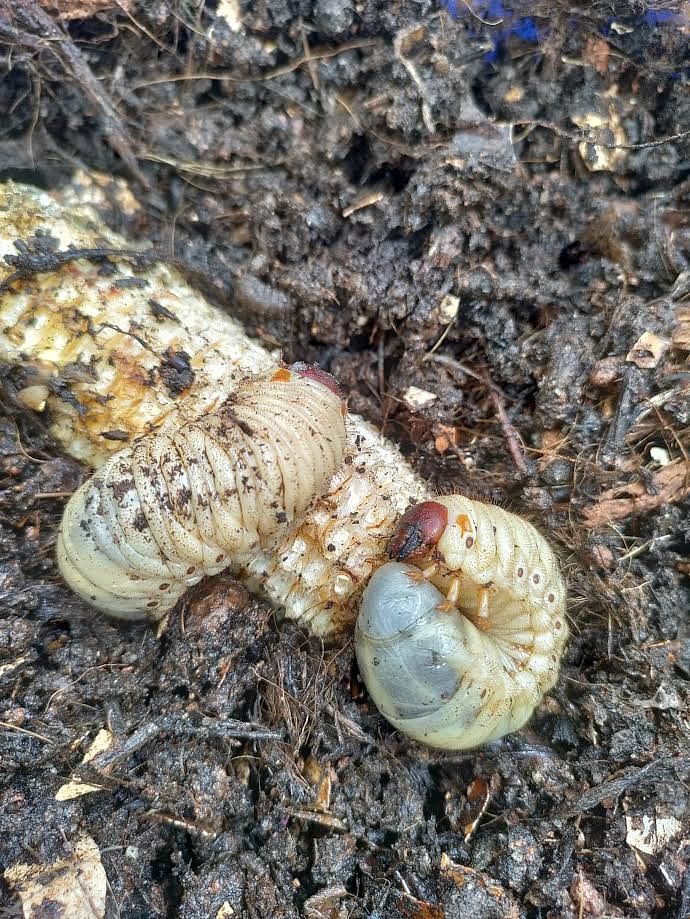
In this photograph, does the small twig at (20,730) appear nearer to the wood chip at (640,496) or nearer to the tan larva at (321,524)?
the tan larva at (321,524)

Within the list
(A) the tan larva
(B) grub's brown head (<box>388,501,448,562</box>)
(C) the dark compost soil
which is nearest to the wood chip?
(C) the dark compost soil

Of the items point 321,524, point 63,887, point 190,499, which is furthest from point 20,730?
point 321,524

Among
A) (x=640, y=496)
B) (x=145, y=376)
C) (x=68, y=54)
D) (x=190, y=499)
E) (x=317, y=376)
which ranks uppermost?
(x=68, y=54)

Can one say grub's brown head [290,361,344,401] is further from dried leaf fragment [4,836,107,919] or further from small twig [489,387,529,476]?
dried leaf fragment [4,836,107,919]

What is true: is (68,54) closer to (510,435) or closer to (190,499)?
(190,499)

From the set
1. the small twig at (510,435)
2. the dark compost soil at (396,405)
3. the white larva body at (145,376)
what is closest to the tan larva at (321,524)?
the white larva body at (145,376)

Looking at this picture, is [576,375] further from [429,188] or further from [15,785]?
[15,785]

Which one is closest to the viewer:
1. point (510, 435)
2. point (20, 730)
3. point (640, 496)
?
point (20, 730)

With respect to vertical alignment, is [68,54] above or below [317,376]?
above
